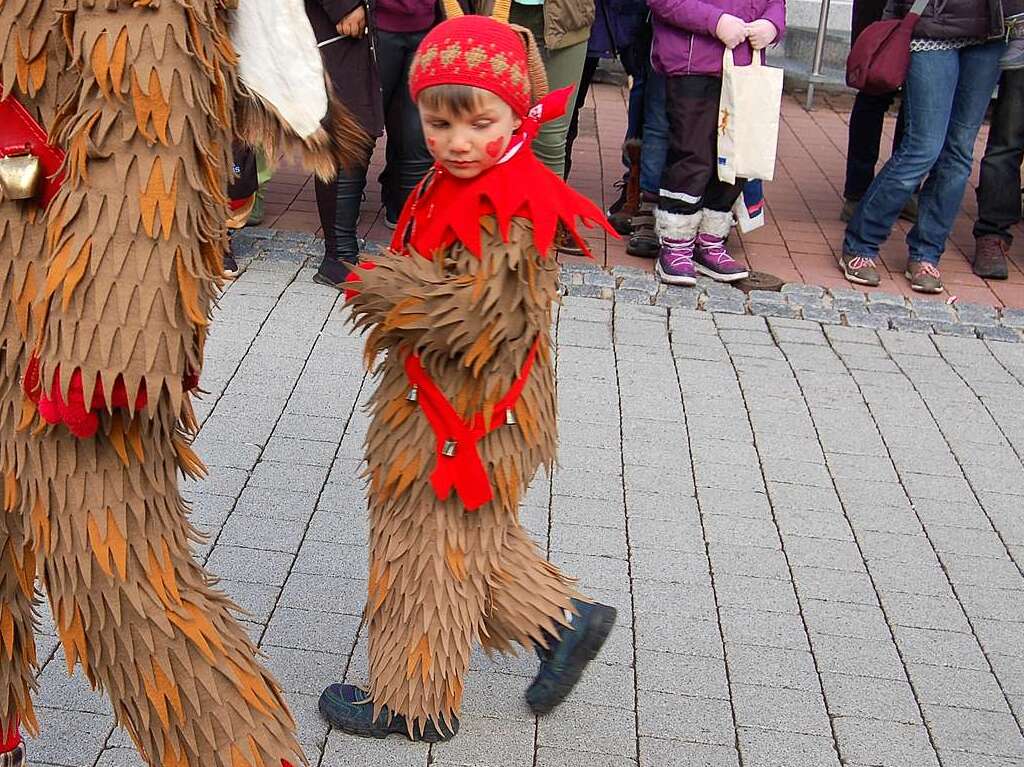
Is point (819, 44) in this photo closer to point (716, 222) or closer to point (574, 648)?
point (716, 222)

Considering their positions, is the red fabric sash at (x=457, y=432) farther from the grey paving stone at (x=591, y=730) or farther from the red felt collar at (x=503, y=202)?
the grey paving stone at (x=591, y=730)

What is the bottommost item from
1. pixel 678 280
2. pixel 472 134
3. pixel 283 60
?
pixel 678 280

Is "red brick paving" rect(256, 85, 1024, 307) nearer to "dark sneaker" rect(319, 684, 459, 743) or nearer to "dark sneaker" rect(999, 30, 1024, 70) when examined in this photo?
"dark sneaker" rect(999, 30, 1024, 70)

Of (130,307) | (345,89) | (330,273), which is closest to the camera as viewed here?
(130,307)

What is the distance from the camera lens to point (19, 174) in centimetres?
171

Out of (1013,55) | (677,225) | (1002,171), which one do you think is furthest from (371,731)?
(1002,171)

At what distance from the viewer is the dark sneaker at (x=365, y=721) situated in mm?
2617

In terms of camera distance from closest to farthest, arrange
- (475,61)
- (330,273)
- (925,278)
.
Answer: (475,61) → (330,273) → (925,278)

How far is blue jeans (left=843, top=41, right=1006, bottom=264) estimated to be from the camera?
5500 mm

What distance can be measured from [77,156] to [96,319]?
0.77 ft

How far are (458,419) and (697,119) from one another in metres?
3.42

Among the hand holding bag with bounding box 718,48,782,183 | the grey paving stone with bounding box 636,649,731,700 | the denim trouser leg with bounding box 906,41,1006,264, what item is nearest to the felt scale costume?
the grey paving stone with bounding box 636,649,731,700

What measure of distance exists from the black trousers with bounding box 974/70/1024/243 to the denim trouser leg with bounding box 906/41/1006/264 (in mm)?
307

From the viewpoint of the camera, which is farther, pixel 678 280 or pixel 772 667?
pixel 678 280
